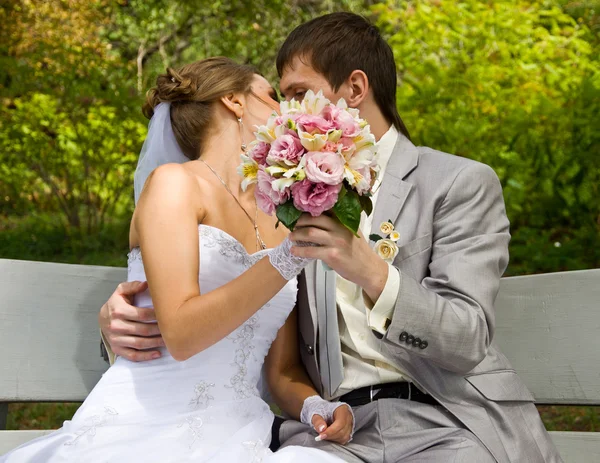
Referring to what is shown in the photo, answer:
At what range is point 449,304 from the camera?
262 cm

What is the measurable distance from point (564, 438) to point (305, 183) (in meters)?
1.71

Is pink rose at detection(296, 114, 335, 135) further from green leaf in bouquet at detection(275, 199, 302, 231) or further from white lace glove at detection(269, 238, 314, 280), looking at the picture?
white lace glove at detection(269, 238, 314, 280)

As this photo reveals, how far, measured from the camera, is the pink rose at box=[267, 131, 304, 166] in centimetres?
226

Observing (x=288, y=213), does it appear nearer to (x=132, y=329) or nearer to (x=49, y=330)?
(x=132, y=329)

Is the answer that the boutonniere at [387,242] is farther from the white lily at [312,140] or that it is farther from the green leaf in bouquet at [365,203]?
the white lily at [312,140]

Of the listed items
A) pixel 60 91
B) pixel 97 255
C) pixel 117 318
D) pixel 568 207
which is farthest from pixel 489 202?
pixel 60 91

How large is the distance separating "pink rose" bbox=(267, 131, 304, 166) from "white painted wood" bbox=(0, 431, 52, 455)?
1.80 meters

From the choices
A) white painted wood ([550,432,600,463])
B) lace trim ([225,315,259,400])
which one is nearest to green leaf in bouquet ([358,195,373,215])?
lace trim ([225,315,259,400])

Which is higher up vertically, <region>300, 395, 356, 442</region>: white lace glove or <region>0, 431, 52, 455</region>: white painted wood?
<region>300, 395, 356, 442</region>: white lace glove

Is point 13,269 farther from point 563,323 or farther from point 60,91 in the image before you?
point 60,91

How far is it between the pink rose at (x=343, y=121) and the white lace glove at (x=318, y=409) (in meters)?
0.99

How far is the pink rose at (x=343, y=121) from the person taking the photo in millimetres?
2295

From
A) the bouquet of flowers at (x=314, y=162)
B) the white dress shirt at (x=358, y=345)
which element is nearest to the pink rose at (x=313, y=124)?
the bouquet of flowers at (x=314, y=162)

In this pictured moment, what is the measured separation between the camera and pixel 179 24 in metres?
10.7
